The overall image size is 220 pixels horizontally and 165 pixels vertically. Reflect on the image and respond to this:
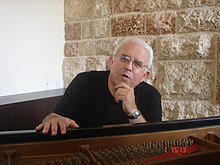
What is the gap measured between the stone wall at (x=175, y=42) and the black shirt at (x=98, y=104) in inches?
16.7

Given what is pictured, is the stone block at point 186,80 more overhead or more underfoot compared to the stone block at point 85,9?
more underfoot

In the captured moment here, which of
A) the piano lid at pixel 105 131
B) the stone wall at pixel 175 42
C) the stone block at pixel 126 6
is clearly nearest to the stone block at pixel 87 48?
the stone wall at pixel 175 42

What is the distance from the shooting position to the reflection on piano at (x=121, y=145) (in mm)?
824

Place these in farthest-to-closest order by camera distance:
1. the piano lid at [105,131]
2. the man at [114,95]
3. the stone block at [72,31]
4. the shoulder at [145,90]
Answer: the stone block at [72,31] < the shoulder at [145,90] < the man at [114,95] < the piano lid at [105,131]

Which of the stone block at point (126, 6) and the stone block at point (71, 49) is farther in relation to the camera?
the stone block at point (71, 49)

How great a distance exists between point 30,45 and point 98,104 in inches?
44.9

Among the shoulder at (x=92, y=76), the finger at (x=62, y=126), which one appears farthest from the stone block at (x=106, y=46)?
the finger at (x=62, y=126)

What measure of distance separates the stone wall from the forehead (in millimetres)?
514

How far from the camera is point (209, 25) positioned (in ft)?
6.28

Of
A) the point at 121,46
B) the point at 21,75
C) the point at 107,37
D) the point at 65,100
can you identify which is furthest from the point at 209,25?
the point at 21,75

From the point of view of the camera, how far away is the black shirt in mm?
1595

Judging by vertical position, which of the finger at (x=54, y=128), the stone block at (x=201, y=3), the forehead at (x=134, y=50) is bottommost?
the finger at (x=54, y=128)

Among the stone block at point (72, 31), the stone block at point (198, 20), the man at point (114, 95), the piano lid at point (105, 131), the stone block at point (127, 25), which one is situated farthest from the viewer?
the stone block at point (72, 31)

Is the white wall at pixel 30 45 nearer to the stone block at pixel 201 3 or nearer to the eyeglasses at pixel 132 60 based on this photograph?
the eyeglasses at pixel 132 60
